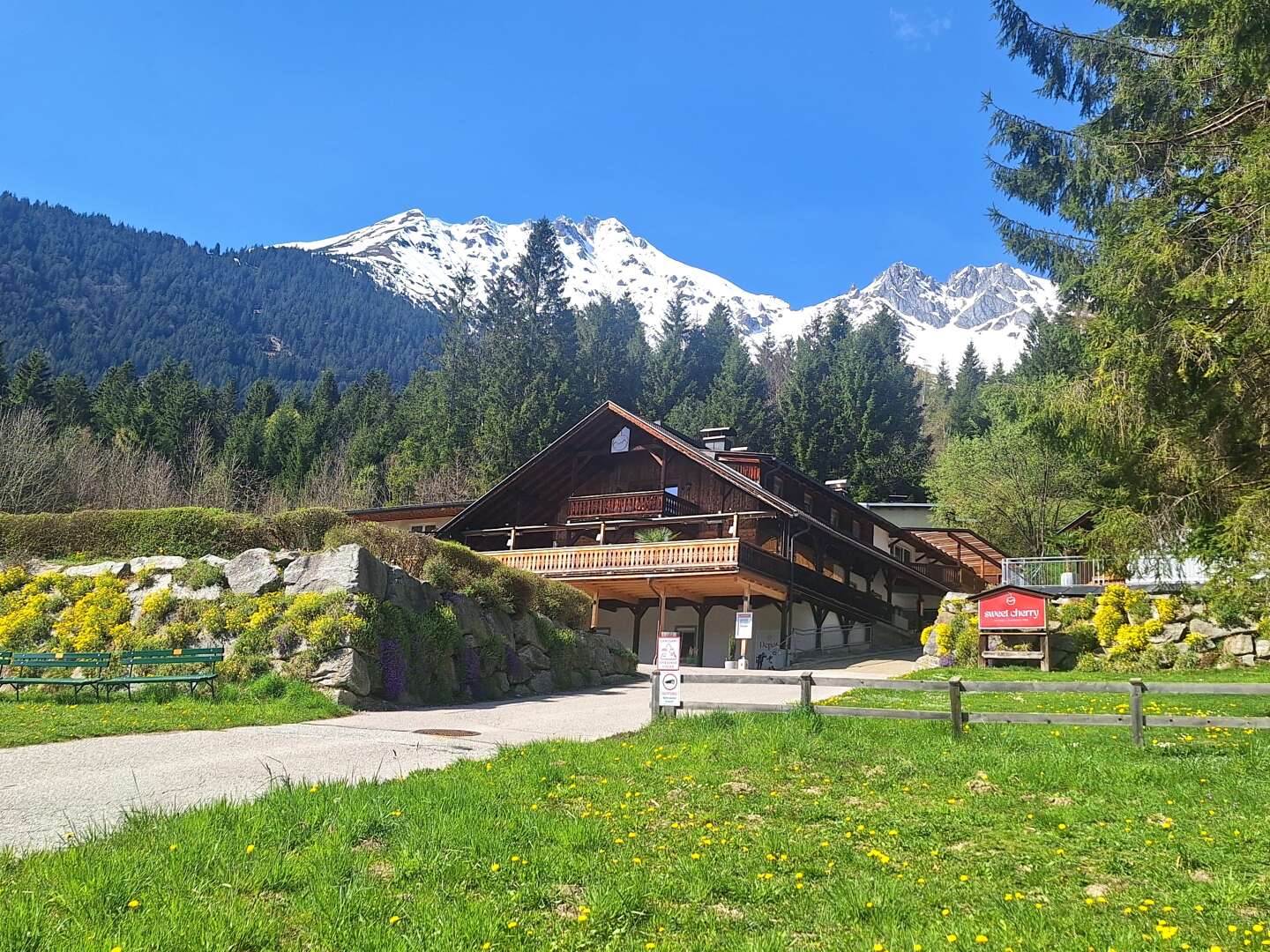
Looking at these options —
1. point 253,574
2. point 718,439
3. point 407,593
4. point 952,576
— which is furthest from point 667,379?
point 253,574

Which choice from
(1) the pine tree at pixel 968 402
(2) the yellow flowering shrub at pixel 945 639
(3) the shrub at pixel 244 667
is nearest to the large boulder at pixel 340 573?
(3) the shrub at pixel 244 667

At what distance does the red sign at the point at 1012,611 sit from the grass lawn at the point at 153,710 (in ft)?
51.5

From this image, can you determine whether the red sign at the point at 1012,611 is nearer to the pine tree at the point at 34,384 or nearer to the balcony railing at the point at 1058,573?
the balcony railing at the point at 1058,573

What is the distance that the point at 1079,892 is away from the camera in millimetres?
5574

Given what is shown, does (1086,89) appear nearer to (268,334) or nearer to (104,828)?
(104,828)

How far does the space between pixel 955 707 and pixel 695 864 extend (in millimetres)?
5468

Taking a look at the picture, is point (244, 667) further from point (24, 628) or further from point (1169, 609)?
point (1169, 609)

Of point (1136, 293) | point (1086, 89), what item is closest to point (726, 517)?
point (1086, 89)

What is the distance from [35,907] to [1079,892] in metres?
5.69

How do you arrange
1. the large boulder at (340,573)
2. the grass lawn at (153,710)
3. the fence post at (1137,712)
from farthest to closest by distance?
1. the large boulder at (340,573)
2. the grass lawn at (153,710)
3. the fence post at (1137,712)

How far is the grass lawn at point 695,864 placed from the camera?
15.7 feet

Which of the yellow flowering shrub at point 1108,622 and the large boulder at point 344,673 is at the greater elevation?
the yellow flowering shrub at point 1108,622

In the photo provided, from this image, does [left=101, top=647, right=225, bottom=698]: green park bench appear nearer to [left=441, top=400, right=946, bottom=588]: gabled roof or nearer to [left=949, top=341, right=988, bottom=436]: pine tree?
[left=441, top=400, right=946, bottom=588]: gabled roof

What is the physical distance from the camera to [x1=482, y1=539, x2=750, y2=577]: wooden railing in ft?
94.3
